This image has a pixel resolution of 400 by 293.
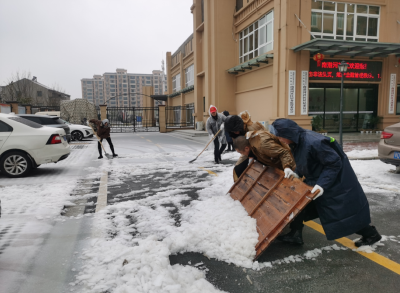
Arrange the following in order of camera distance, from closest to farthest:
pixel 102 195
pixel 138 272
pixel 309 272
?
pixel 138 272, pixel 309 272, pixel 102 195

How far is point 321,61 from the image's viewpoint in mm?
16578

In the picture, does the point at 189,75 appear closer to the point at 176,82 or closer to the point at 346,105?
the point at 176,82

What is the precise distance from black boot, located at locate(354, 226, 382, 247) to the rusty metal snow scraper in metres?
0.96

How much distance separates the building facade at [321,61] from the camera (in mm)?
15969

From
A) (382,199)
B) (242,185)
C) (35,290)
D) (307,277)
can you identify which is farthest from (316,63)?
(35,290)

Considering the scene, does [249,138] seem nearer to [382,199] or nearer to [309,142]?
[309,142]

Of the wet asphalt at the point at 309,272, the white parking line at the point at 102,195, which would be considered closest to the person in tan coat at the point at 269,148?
the wet asphalt at the point at 309,272

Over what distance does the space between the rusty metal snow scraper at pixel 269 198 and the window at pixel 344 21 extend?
1547cm

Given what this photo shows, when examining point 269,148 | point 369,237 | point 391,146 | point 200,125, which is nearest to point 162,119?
point 200,125

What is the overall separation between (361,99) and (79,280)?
20000 millimetres

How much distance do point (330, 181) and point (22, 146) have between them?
711cm

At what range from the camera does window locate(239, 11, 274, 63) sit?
17969 mm

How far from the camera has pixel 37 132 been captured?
738cm

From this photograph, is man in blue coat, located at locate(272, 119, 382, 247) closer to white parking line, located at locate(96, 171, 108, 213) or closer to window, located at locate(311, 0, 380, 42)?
white parking line, located at locate(96, 171, 108, 213)
